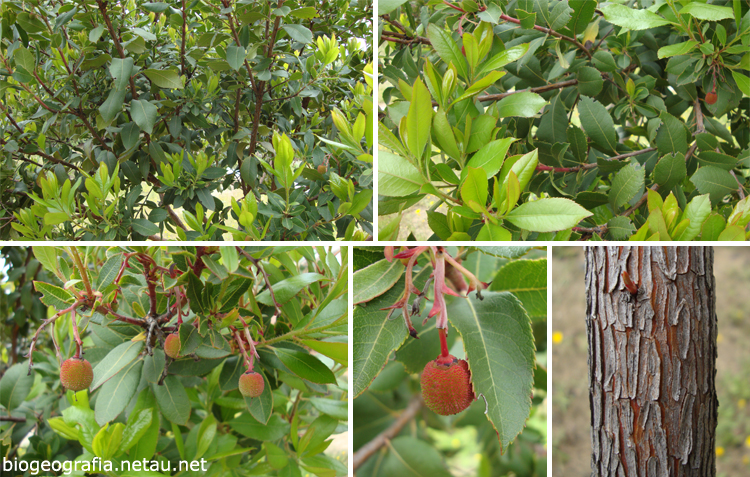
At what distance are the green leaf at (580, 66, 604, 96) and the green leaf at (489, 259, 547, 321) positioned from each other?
270 mm

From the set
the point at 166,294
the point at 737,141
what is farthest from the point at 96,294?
the point at 737,141

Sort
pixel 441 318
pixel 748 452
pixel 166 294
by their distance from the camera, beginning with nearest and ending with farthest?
pixel 441 318 → pixel 166 294 → pixel 748 452

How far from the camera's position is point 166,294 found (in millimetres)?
580

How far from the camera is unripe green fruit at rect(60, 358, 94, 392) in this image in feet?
1.81

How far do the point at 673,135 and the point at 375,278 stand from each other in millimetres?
457

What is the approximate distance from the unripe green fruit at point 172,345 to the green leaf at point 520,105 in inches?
19.5

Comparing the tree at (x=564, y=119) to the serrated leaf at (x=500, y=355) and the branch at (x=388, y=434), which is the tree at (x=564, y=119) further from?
the branch at (x=388, y=434)

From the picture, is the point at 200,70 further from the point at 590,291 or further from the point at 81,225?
the point at 590,291

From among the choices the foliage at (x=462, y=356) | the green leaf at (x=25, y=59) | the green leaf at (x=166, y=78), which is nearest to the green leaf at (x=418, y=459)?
the foliage at (x=462, y=356)

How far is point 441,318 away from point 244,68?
43 centimetres

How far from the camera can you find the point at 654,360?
0.49 m

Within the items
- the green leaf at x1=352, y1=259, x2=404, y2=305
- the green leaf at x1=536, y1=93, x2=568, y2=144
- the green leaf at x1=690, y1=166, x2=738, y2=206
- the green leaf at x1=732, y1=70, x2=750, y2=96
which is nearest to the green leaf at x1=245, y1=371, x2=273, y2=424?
the green leaf at x1=352, y1=259, x2=404, y2=305

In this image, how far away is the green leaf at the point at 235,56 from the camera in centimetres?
57

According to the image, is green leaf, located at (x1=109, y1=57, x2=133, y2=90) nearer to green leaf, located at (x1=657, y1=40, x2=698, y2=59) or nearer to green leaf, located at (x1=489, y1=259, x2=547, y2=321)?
green leaf, located at (x1=489, y1=259, x2=547, y2=321)
